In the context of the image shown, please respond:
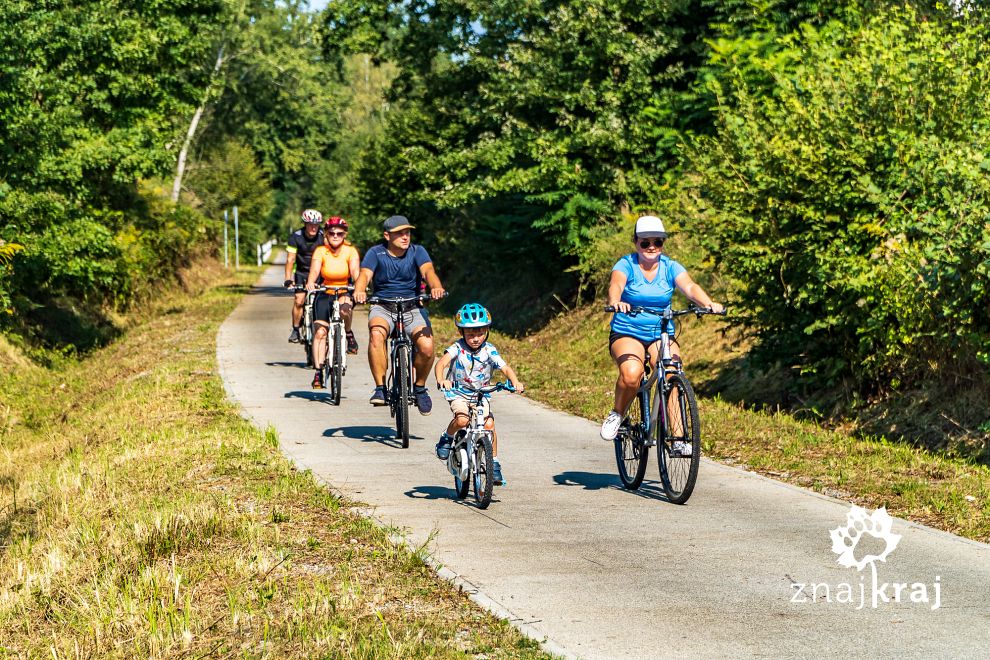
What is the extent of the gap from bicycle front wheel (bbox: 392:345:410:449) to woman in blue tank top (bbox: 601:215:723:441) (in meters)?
2.90

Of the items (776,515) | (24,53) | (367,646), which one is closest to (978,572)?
(776,515)

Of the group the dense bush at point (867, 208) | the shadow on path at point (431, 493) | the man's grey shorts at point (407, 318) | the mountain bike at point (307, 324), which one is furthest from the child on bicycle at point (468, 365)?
the mountain bike at point (307, 324)

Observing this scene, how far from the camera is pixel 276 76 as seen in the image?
51.9 meters

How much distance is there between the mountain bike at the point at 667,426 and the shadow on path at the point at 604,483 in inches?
4.4

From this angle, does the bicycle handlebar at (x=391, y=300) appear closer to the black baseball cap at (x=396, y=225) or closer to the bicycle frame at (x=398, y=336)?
the bicycle frame at (x=398, y=336)

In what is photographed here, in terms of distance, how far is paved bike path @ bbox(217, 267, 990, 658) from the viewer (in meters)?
5.58

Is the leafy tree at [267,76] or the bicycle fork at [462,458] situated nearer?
the bicycle fork at [462,458]

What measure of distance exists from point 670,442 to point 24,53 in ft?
55.9

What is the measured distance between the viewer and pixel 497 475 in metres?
9.06

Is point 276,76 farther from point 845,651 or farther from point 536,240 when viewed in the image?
point 845,651

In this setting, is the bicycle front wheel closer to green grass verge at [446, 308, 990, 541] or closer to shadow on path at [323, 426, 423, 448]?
shadow on path at [323, 426, 423, 448]

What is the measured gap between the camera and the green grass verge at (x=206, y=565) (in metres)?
5.67

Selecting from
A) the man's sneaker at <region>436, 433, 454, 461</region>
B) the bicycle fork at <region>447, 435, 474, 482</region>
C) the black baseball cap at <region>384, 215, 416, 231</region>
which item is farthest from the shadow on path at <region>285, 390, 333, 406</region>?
the bicycle fork at <region>447, 435, 474, 482</region>

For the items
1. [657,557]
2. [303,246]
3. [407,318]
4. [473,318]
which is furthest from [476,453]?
[303,246]
